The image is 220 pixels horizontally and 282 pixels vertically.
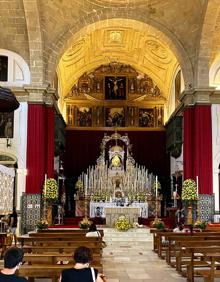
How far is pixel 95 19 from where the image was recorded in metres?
20.8

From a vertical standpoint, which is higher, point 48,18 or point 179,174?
point 48,18

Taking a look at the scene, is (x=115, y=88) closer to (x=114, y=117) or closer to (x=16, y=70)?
(x=114, y=117)

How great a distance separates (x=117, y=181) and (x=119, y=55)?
7.12 metres

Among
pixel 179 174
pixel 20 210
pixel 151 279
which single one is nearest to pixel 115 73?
pixel 179 174

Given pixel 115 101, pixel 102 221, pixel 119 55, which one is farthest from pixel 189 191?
pixel 119 55

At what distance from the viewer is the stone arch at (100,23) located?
67.5 ft

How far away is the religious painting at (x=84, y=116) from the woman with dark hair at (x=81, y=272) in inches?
924

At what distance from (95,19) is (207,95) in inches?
225

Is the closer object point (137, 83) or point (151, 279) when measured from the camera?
point (151, 279)

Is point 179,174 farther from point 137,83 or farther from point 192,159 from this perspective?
point 137,83

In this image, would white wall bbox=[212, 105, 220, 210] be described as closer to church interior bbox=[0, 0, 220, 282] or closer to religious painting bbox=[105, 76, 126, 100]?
church interior bbox=[0, 0, 220, 282]

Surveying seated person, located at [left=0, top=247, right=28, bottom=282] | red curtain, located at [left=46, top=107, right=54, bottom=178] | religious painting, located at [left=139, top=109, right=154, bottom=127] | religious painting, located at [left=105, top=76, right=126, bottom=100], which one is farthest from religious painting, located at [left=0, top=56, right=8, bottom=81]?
seated person, located at [left=0, top=247, right=28, bottom=282]

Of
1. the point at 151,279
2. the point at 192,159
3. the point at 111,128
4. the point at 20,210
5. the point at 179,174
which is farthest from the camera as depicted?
the point at 111,128

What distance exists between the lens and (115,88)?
2856 centimetres
